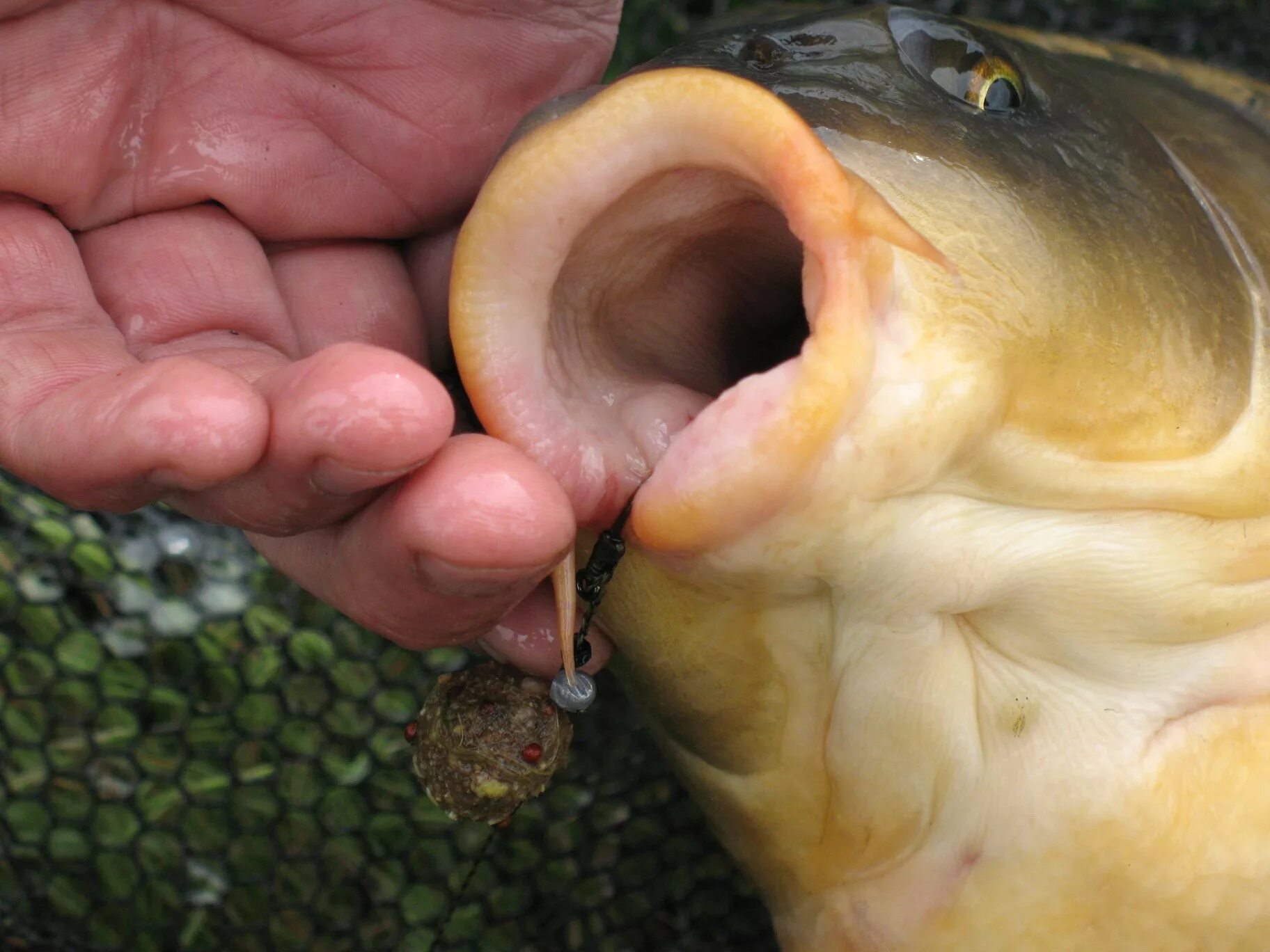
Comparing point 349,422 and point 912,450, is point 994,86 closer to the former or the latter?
point 912,450

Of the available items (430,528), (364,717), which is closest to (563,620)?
(430,528)

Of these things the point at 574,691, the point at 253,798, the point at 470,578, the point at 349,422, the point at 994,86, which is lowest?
the point at 253,798

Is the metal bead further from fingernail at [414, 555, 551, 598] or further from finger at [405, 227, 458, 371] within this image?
finger at [405, 227, 458, 371]

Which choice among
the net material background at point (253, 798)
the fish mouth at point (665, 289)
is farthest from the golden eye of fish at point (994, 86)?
the net material background at point (253, 798)

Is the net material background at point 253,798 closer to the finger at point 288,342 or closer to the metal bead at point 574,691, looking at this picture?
the finger at point 288,342

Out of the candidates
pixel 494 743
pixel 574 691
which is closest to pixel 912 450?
pixel 574 691

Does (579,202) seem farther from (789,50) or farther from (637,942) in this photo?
(637,942)
